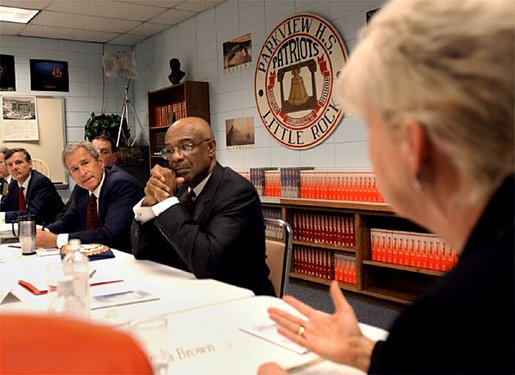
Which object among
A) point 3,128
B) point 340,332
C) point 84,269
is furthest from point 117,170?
point 3,128

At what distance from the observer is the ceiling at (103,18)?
592 cm

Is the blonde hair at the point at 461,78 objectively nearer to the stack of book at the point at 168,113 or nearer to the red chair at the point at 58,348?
the red chair at the point at 58,348

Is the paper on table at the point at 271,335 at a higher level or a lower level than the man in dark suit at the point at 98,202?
lower

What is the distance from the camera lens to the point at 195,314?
5.14 feet

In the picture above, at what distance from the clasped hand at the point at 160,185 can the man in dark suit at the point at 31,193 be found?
111 inches

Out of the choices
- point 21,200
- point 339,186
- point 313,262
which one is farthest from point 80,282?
point 21,200

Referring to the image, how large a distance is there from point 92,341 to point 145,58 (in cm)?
753

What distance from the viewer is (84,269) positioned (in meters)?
1.66

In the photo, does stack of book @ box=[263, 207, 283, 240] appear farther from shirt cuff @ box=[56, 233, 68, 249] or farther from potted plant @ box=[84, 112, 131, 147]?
potted plant @ box=[84, 112, 131, 147]

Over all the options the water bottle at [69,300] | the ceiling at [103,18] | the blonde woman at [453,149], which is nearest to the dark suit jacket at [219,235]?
the water bottle at [69,300]

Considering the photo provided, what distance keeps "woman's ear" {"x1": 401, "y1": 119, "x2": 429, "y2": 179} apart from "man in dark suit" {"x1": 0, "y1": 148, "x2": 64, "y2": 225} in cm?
456

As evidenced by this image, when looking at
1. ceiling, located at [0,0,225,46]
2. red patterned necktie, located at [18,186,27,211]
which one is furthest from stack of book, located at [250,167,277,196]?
red patterned necktie, located at [18,186,27,211]

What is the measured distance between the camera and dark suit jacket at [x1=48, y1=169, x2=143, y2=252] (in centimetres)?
305

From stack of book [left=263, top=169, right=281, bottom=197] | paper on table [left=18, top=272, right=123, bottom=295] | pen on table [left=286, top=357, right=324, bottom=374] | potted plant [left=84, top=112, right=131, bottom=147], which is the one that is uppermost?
potted plant [left=84, top=112, right=131, bottom=147]
